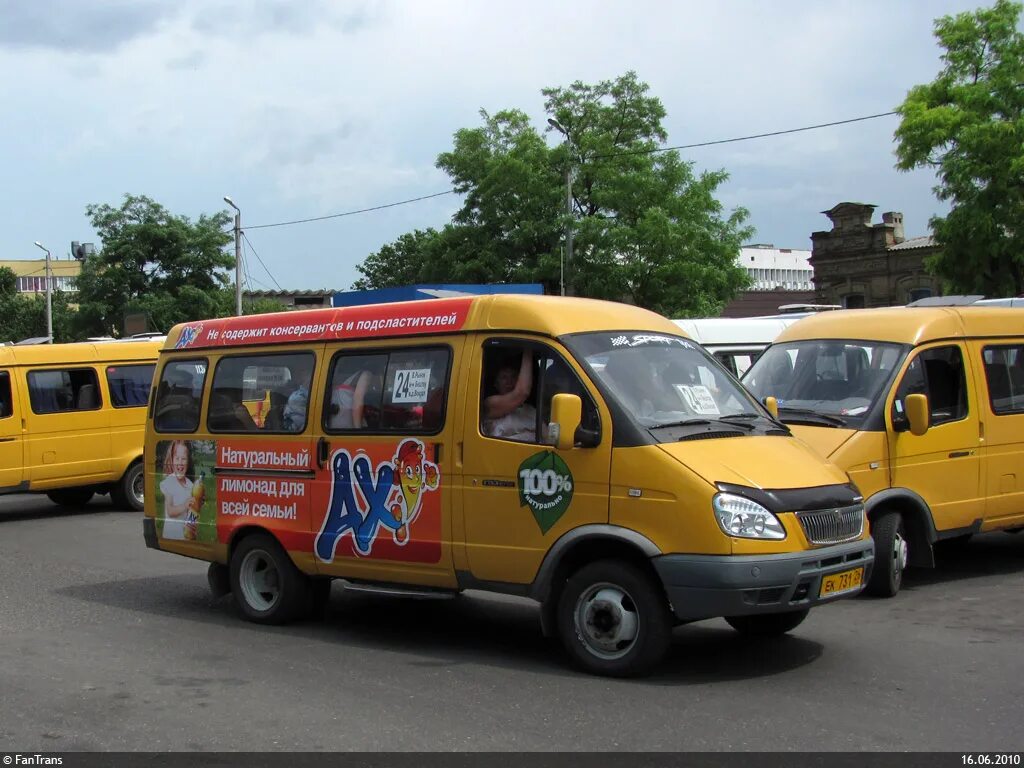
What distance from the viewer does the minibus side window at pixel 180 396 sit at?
940 cm

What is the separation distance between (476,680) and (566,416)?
5.55ft

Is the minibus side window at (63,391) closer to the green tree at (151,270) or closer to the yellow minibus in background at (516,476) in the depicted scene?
the yellow minibus in background at (516,476)

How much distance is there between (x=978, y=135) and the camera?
80.4 feet

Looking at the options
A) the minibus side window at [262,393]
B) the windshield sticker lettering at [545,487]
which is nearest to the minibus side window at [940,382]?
the windshield sticker lettering at [545,487]

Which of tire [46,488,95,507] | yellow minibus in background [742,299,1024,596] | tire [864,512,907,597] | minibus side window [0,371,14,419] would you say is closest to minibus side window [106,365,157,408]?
minibus side window [0,371,14,419]

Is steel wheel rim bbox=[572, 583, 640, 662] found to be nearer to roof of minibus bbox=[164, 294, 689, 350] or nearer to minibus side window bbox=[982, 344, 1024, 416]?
roof of minibus bbox=[164, 294, 689, 350]

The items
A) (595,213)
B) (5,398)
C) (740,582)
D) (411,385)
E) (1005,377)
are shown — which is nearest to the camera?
(740,582)

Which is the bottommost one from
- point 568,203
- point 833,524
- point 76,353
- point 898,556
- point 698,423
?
point 898,556

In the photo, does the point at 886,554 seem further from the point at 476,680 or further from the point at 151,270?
the point at 151,270

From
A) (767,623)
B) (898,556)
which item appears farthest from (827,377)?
(767,623)

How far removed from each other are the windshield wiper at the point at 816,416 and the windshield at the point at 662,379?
1976mm

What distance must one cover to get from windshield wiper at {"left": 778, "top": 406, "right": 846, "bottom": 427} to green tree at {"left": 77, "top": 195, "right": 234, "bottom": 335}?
1418 inches

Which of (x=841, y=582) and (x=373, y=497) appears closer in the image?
(x=841, y=582)
